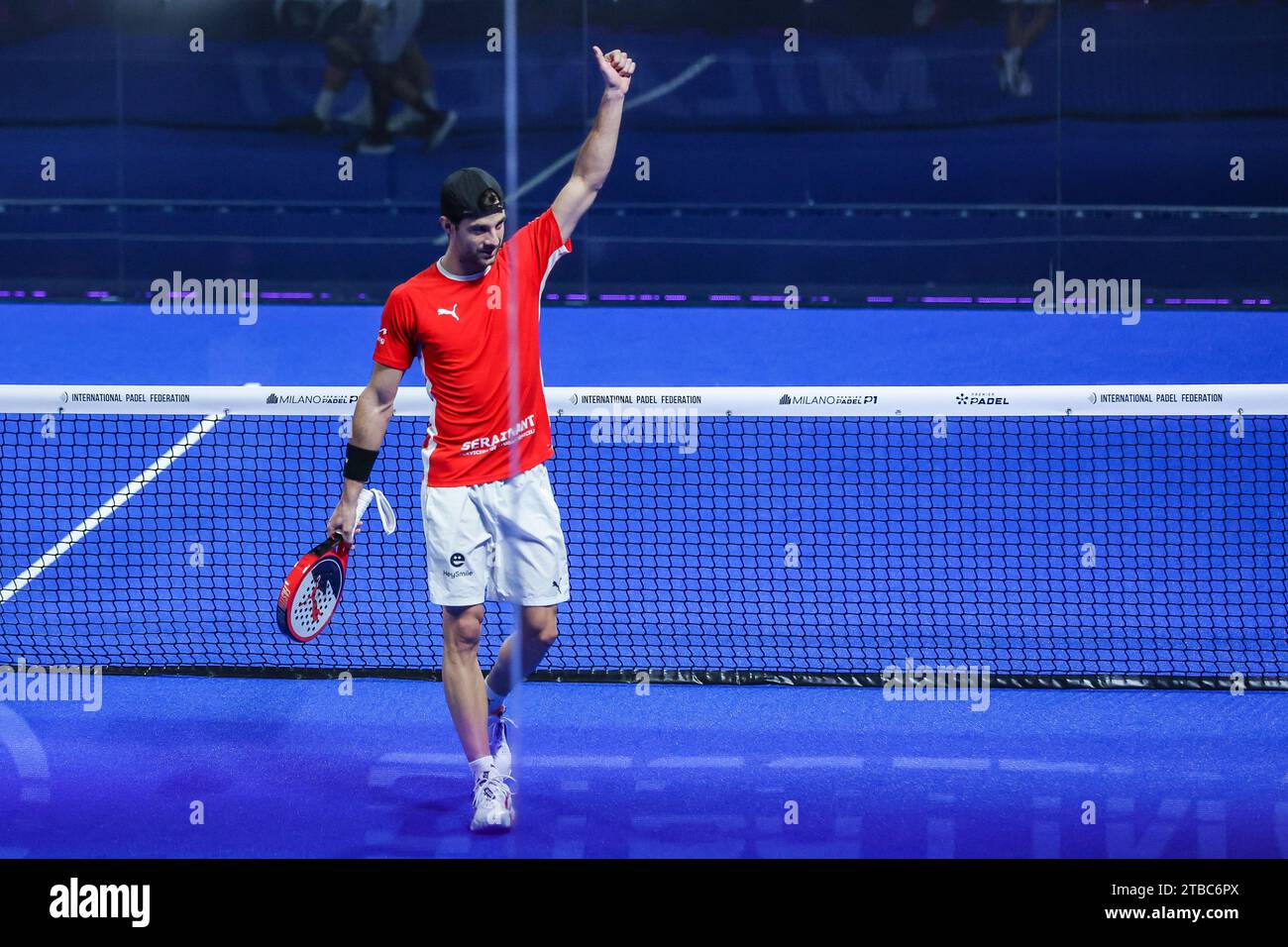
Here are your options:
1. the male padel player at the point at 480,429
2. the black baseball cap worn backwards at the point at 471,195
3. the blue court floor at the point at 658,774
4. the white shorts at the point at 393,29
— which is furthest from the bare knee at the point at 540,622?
the white shorts at the point at 393,29

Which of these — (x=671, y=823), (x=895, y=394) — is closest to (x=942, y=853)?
(x=671, y=823)

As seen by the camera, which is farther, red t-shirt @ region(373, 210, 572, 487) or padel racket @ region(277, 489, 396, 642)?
padel racket @ region(277, 489, 396, 642)

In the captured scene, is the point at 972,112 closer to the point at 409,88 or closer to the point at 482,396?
the point at 409,88

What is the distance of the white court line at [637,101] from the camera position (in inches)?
600

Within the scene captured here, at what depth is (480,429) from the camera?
5211 mm

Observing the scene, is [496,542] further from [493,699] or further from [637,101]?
[637,101]

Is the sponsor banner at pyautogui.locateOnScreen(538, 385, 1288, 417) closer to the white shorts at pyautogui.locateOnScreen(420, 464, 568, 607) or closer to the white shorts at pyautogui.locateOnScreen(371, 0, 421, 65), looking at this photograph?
the white shorts at pyautogui.locateOnScreen(420, 464, 568, 607)

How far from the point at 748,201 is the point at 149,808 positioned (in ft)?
35.4

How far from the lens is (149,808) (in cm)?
554

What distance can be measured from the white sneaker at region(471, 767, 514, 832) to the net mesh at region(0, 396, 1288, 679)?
1575 millimetres

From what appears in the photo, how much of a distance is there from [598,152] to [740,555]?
3.30 meters

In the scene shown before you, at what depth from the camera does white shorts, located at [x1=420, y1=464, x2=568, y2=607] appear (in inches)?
204

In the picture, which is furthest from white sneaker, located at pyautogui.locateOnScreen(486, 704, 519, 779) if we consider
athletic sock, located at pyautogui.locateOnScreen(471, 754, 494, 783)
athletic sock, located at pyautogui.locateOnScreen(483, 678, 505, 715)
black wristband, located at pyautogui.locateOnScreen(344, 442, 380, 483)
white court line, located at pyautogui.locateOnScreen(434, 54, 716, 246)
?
white court line, located at pyautogui.locateOnScreen(434, 54, 716, 246)

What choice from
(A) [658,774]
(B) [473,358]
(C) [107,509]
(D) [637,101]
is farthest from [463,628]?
(D) [637,101]
